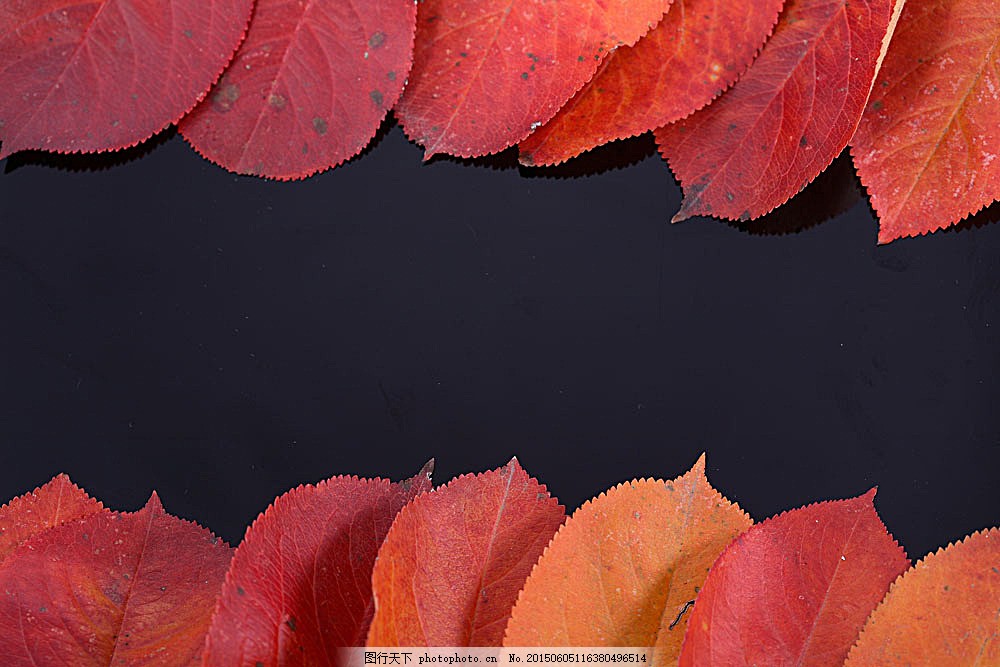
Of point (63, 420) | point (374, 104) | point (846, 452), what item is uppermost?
point (374, 104)

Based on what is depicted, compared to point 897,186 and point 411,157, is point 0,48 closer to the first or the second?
point 411,157

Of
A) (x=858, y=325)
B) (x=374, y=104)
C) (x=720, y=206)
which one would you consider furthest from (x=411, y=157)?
(x=858, y=325)

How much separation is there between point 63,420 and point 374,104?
0.92 feet

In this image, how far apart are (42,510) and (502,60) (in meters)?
0.39

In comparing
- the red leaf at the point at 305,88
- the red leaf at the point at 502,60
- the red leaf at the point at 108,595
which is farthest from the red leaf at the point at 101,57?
the red leaf at the point at 108,595

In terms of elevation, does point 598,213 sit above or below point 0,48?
below

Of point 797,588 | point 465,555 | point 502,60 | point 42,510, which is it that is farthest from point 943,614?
point 42,510

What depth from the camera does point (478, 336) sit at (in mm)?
654

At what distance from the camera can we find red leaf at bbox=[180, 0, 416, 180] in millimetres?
631

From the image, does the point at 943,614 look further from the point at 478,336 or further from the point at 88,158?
the point at 88,158

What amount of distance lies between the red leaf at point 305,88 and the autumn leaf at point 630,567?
0.29 m

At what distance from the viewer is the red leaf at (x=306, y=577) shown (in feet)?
1.68

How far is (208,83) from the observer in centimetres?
64

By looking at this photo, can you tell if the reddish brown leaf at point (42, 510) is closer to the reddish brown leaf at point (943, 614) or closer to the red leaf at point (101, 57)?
the red leaf at point (101, 57)
